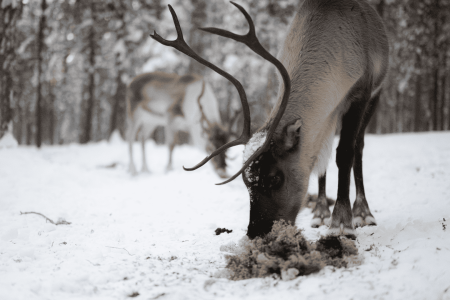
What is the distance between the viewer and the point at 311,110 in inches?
117

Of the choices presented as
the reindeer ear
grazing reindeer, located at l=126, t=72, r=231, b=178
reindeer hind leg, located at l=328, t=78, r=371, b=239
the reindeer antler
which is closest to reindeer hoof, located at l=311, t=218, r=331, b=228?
reindeer hind leg, located at l=328, t=78, r=371, b=239

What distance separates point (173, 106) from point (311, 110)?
6292mm

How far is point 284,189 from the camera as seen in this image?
9.24 feet

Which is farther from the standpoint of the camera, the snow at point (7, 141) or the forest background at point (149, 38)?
the forest background at point (149, 38)

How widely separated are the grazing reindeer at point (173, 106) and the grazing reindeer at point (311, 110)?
487 cm

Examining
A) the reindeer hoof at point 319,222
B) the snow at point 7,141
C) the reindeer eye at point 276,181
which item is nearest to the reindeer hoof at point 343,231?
the reindeer hoof at point 319,222

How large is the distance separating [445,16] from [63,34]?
61.3 feet

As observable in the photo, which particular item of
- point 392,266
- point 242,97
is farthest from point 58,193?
point 392,266

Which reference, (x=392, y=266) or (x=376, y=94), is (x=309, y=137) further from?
(x=376, y=94)

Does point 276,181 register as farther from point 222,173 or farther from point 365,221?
point 222,173

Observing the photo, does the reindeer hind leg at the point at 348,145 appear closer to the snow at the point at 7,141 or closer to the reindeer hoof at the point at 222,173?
the reindeer hoof at the point at 222,173

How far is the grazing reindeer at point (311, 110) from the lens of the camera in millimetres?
2723

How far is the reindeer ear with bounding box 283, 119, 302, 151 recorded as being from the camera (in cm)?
275

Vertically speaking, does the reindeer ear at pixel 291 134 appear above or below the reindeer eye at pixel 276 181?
above
